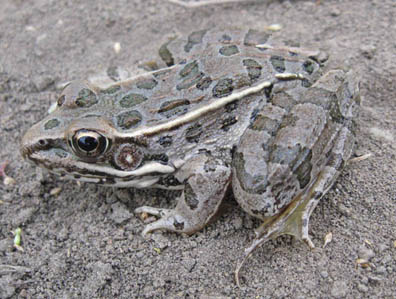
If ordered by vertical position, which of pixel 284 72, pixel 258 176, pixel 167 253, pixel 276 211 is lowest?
pixel 167 253

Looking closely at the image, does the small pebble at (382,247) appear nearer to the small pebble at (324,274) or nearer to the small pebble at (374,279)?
the small pebble at (374,279)

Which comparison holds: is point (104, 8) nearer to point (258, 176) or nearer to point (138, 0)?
point (138, 0)

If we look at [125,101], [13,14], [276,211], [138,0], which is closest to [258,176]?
[276,211]

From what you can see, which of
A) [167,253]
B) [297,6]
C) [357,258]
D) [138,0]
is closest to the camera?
[357,258]

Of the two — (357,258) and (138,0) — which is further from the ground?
(138,0)

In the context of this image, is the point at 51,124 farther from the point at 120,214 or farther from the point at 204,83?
the point at 204,83

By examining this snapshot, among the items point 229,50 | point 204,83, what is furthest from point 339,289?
point 229,50

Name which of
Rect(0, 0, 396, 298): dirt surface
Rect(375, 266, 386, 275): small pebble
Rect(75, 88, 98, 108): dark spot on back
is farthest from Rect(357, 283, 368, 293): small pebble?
Rect(75, 88, 98, 108): dark spot on back
